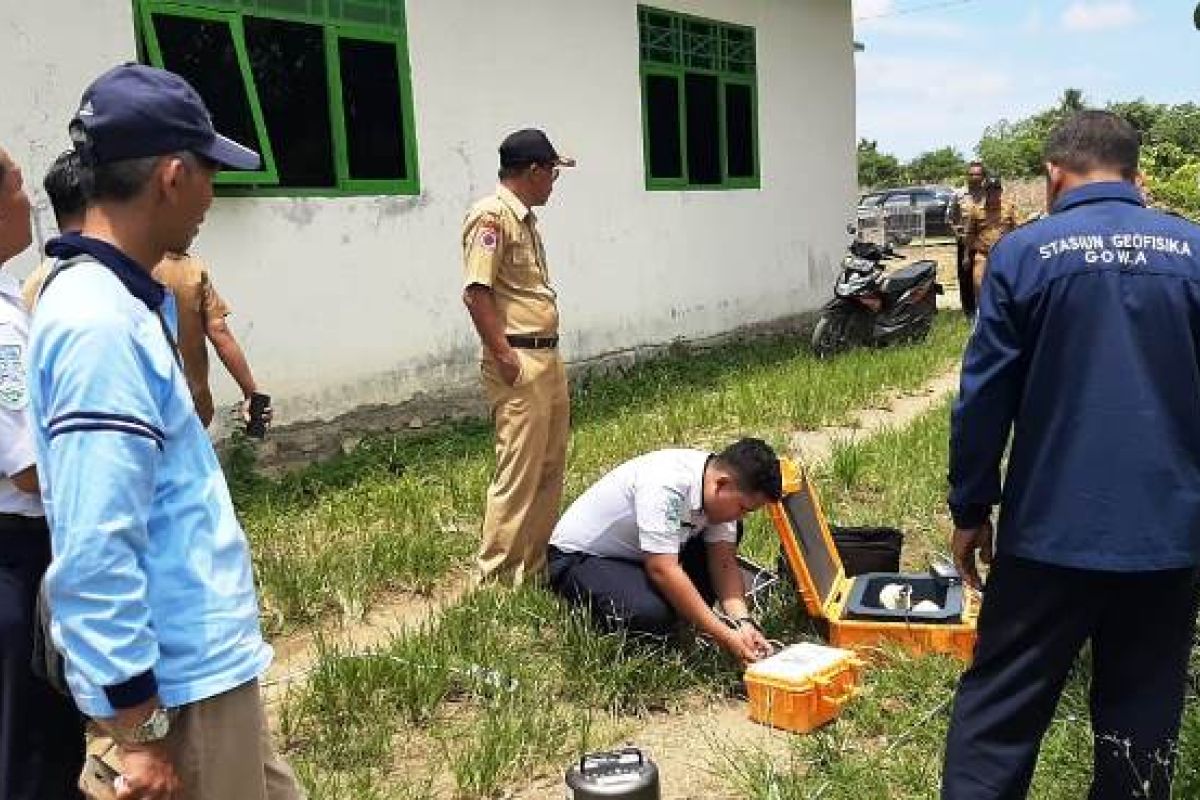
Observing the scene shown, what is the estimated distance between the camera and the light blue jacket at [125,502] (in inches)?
65.7

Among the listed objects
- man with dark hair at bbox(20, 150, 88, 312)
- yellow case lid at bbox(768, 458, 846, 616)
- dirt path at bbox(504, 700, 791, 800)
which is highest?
man with dark hair at bbox(20, 150, 88, 312)

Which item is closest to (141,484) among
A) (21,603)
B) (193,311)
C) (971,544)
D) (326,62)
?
(21,603)

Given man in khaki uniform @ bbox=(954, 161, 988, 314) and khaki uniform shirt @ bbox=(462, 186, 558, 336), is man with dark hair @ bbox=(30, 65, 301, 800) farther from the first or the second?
man in khaki uniform @ bbox=(954, 161, 988, 314)

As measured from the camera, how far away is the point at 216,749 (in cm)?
A: 188

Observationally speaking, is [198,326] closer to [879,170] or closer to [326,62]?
[326,62]

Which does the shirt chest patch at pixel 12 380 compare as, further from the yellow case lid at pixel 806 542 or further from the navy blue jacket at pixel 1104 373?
the yellow case lid at pixel 806 542

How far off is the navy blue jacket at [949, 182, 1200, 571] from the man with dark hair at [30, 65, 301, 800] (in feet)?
5.38

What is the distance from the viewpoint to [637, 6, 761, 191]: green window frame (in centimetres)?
984

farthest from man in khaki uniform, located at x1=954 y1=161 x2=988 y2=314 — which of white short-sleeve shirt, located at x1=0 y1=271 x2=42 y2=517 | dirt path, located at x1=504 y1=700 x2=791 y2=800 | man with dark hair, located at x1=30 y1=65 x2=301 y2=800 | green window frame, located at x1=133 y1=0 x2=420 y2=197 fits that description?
man with dark hair, located at x1=30 y1=65 x2=301 y2=800

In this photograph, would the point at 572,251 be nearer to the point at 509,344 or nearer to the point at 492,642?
the point at 509,344

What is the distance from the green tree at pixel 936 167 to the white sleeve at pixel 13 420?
4665cm

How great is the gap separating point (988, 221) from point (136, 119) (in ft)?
33.5

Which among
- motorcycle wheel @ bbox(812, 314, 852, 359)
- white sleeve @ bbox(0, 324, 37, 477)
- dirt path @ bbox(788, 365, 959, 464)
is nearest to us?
white sleeve @ bbox(0, 324, 37, 477)

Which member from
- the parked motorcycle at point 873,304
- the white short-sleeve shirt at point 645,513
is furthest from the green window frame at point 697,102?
the white short-sleeve shirt at point 645,513
